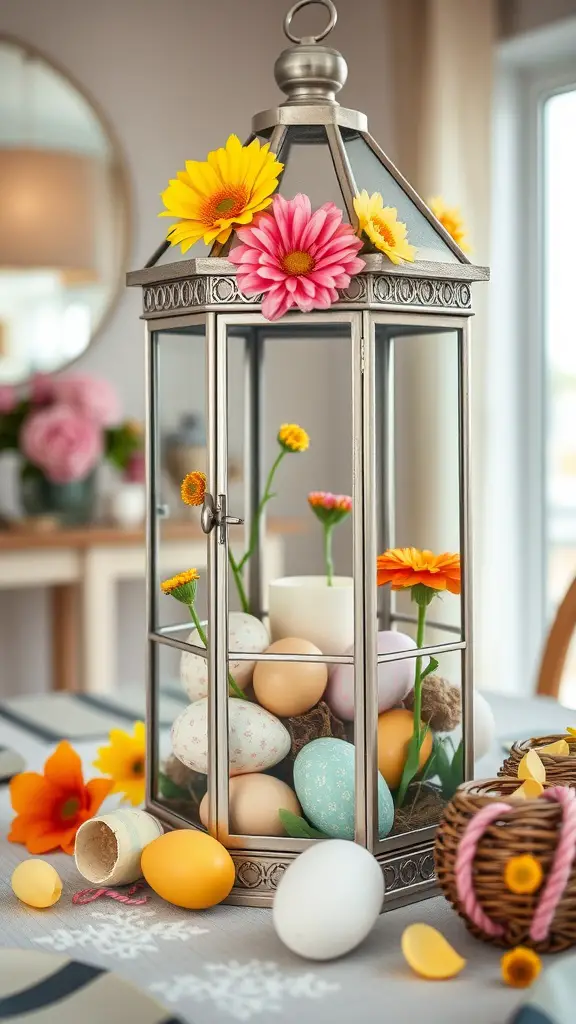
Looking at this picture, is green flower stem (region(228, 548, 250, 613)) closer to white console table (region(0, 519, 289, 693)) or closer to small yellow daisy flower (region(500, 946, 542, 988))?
small yellow daisy flower (region(500, 946, 542, 988))

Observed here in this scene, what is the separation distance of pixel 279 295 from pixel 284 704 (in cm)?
29

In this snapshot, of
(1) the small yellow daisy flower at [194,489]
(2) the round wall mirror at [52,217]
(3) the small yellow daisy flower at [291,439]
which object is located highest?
(2) the round wall mirror at [52,217]

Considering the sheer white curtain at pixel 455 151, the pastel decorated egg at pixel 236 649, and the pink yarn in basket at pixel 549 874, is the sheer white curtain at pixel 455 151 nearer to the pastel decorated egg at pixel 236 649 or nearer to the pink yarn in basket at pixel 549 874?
the pastel decorated egg at pixel 236 649

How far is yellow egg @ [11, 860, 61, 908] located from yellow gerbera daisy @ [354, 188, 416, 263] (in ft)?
1.55

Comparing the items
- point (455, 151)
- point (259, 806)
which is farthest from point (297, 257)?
point (455, 151)

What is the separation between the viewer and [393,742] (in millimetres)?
779

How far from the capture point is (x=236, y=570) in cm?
86

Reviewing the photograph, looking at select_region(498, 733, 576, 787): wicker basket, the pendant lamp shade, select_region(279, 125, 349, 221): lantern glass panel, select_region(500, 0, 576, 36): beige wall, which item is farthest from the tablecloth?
select_region(500, 0, 576, 36): beige wall

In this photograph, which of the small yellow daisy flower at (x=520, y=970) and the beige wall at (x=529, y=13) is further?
the beige wall at (x=529, y=13)

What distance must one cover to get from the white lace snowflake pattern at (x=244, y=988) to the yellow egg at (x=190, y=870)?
82 mm

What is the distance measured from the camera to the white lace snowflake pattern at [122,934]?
67 cm

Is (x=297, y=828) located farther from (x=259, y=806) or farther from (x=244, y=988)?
(x=244, y=988)

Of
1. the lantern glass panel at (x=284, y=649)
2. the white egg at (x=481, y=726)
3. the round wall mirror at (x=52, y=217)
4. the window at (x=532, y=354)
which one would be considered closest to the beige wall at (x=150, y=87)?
the round wall mirror at (x=52, y=217)

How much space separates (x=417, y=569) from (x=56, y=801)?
35 centimetres
